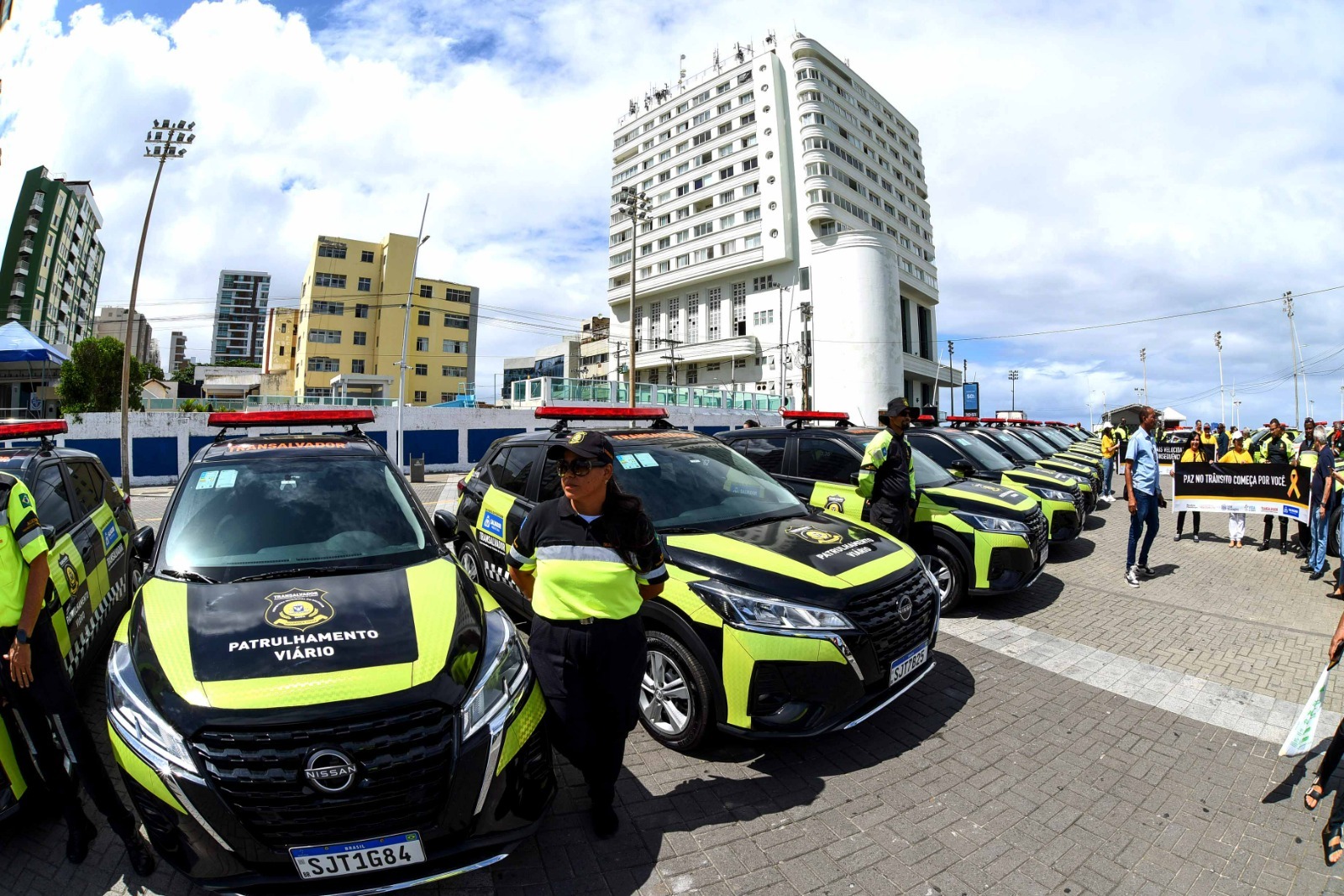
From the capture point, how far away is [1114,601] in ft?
21.1

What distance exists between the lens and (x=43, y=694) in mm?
2574

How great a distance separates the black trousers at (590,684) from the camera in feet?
8.54

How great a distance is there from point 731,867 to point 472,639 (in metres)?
1.41

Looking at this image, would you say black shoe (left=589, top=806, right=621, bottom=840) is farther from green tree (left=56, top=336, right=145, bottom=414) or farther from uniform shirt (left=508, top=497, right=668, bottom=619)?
green tree (left=56, top=336, right=145, bottom=414)

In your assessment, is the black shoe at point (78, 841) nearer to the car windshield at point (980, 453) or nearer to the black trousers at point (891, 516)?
the black trousers at point (891, 516)

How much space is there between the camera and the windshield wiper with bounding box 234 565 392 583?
2.92 m

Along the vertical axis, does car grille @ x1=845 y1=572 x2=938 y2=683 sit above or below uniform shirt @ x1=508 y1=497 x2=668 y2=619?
below

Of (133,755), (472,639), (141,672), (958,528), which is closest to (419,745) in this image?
(472,639)

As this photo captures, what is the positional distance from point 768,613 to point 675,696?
29.5 inches

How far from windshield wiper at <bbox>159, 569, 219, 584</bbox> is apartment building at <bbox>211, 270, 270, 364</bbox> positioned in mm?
176783

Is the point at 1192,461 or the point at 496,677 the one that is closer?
the point at 496,677

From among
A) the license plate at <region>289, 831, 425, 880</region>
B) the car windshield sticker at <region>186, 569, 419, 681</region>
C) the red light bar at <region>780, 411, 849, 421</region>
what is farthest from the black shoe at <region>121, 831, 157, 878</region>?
the red light bar at <region>780, 411, 849, 421</region>

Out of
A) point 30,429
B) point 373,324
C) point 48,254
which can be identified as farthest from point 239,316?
point 30,429

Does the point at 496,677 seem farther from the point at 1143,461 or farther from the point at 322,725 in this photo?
the point at 1143,461
